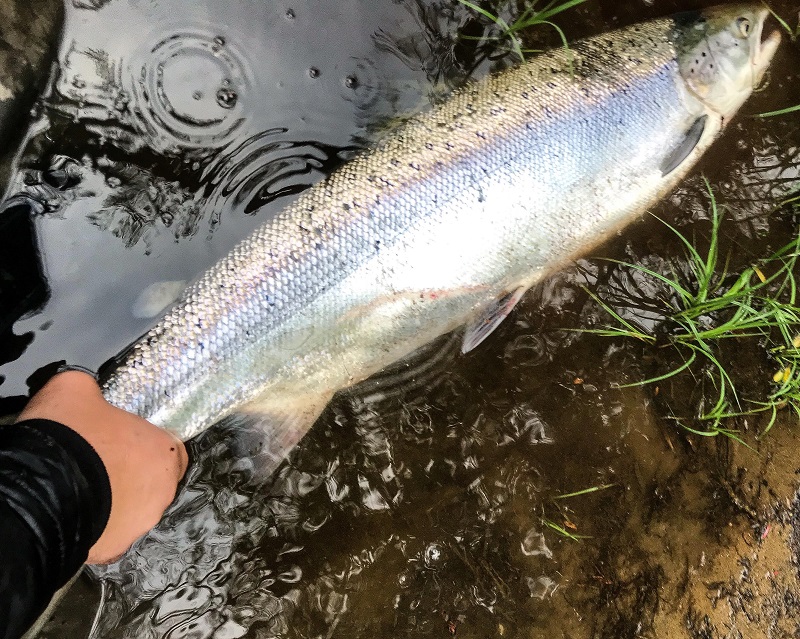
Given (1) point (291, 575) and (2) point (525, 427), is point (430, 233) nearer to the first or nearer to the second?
(2) point (525, 427)

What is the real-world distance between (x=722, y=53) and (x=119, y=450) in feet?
9.11

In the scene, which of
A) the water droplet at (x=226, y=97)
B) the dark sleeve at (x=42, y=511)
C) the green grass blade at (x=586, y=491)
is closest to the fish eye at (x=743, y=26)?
the green grass blade at (x=586, y=491)

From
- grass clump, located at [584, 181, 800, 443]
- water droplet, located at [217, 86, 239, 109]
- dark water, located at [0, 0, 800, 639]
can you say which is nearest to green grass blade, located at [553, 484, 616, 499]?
dark water, located at [0, 0, 800, 639]

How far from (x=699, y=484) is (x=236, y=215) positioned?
2.34 metres

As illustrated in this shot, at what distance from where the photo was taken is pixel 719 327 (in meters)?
2.29

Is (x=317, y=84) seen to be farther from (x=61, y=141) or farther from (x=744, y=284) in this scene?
(x=744, y=284)

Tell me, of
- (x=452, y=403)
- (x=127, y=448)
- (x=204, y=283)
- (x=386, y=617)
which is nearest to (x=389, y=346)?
(x=452, y=403)

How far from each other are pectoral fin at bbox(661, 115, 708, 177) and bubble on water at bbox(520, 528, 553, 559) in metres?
1.61

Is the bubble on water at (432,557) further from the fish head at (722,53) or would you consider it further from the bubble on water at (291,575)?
the fish head at (722,53)

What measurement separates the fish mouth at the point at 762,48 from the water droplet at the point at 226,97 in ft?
7.39

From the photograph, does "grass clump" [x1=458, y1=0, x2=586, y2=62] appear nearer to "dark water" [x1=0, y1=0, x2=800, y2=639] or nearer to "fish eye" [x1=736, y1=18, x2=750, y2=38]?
"dark water" [x1=0, y1=0, x2=800, y2=639]

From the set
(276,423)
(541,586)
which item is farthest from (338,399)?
(541,586)

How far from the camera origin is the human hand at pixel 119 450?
1.56 metres

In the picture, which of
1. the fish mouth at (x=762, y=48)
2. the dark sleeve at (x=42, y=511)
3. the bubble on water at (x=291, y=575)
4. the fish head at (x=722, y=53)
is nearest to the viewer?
the dark sleeve at (x=42, y=511)
